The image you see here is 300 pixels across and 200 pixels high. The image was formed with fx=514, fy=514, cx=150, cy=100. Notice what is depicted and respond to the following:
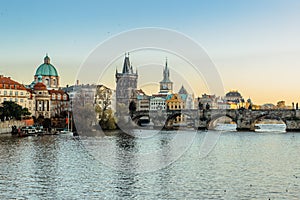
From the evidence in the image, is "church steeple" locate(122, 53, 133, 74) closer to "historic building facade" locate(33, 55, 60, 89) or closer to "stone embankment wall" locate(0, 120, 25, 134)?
"historic building facade" locate(33, 55, 60, 89)

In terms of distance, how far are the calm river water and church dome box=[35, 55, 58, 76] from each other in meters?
102

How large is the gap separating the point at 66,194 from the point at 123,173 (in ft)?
25.5

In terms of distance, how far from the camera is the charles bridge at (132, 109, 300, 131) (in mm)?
92812

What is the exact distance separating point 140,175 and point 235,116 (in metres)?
66.7

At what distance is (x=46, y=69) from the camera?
152 m

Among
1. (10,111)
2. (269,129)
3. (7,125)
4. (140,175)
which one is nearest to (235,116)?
(269,129)

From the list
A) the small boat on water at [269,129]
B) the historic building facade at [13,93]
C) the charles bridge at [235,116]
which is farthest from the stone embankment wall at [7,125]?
the small boat on water at [269,129]

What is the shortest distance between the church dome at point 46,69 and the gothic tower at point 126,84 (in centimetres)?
1963

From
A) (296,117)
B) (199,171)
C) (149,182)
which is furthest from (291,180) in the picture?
(296,117)

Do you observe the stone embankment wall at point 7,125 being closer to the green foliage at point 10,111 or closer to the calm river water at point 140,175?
the green foliage at point 10,111

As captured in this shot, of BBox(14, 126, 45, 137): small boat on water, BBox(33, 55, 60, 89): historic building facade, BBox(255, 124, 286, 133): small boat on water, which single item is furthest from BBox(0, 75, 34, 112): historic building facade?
BBox(255, 124, 286, 133): small boat on water

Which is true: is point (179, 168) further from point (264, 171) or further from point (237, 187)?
point (237, 187)

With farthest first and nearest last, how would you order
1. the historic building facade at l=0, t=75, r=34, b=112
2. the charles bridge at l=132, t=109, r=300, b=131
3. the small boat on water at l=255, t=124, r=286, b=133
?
the historic building facade at l=0, t=75, r=34, b=112
the small boat on water at l=255, t=124, r=286, b=133
the charles bridge at l=132, t=109, r=300, b=131

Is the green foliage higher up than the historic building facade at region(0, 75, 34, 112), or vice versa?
the historic building facade at region(0, 75, 34, 112)
